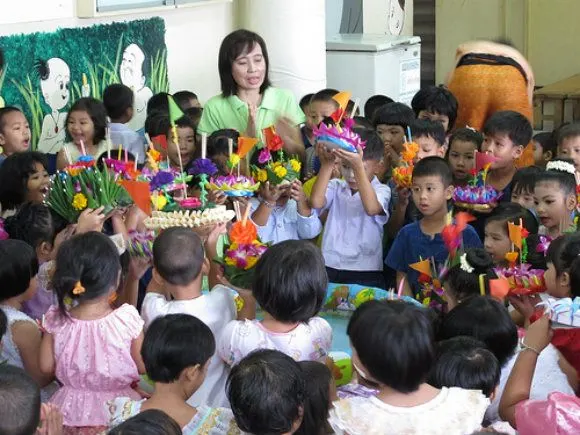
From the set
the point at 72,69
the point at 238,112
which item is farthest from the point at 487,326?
the point at 72,69

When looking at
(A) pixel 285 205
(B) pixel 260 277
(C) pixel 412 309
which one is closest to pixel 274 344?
(B) pixel 260 277

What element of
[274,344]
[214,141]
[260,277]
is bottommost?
[274,344]

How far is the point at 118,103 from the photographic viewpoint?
4.86 metres

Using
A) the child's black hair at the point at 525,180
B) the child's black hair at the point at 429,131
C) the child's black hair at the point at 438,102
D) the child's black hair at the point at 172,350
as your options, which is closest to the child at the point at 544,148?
the child's black hair at the point at 438,102

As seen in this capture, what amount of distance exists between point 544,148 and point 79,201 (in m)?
2.66

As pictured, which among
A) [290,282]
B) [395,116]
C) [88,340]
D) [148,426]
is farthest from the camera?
[395,116]

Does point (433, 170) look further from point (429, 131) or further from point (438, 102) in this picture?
point (438, 102)

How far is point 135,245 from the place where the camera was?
2.96 metres

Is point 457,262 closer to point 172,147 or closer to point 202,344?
point 202,344

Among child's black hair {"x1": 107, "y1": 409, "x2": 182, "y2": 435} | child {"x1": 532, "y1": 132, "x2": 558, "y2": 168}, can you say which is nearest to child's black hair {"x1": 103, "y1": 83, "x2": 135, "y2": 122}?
child {"x1": 532, "y1": 132, "x2": 558, "y2": 168}

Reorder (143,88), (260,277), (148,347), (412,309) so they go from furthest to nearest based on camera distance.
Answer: (143,88)
(260,277)
(148,347)
(412,309)

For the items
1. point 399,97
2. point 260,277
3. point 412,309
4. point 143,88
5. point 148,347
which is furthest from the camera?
point 399,97

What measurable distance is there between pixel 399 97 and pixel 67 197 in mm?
4294

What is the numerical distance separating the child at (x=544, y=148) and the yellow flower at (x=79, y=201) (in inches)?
91.2
